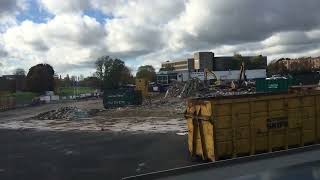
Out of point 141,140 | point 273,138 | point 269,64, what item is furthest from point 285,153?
point 269,64

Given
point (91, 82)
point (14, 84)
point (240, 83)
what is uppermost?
point (91, 82)

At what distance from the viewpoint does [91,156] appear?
17703 millimetres

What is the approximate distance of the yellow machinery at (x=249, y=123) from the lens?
1447cm

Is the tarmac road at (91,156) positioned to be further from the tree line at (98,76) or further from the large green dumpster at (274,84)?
the tree line at (98,76)

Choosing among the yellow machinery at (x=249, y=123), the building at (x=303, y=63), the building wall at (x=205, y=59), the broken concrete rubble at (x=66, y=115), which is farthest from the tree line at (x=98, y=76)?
the yellow machinery at (x=249, y=123)

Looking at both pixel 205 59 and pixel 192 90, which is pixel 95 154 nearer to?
pixel 192 90

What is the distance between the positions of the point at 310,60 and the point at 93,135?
154283mm

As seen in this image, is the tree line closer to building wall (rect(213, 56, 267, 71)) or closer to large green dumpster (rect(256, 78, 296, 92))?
building wall (rect(213, 56, 267, 71))

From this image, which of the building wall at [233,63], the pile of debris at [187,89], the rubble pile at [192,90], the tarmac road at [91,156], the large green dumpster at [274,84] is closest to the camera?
the tarmac road at [91,156]

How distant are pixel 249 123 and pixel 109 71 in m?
110

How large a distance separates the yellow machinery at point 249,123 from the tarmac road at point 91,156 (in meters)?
1.05

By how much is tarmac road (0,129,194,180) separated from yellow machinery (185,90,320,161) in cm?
105

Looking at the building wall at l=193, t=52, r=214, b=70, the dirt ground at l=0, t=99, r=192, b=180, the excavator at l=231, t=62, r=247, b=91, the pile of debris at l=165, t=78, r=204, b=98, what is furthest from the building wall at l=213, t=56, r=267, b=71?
the dirt ground at l=0, t=99, r=192, b=180

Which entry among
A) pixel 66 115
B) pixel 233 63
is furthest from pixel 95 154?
pixel 233 63
